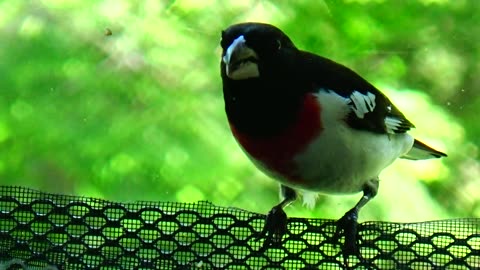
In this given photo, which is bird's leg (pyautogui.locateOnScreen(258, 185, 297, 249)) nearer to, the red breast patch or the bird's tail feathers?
the red breast patch

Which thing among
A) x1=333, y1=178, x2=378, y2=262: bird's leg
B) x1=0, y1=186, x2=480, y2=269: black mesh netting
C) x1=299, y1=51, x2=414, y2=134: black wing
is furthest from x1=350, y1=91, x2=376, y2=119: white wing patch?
x1=0, y1=186, x2=480, y2=269: black mesh netting

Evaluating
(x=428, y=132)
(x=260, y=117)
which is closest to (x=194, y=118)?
(x=428, y=132)

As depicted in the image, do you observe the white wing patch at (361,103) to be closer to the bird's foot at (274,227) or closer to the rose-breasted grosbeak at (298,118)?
the rose-breasted grosbeak at (298,118)

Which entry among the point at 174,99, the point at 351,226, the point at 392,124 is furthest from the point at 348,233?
the point at 174,99

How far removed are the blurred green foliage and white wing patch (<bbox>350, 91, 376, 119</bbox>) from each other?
687 mm

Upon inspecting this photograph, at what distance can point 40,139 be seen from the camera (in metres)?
1.84

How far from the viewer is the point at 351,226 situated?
0.96 meters

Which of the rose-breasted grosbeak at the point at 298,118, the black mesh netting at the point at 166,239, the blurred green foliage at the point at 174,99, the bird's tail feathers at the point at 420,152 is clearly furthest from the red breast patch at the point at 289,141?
the blurred green foliage at the point at 174,99

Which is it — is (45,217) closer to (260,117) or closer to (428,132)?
(260,117)

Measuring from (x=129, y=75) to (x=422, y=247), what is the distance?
1.17 m

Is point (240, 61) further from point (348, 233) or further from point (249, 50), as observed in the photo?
point (348, 233)

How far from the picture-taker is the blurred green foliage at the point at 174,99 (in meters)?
1.80

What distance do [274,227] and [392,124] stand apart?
0.26 meters

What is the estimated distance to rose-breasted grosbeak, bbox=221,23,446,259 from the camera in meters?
0.91
